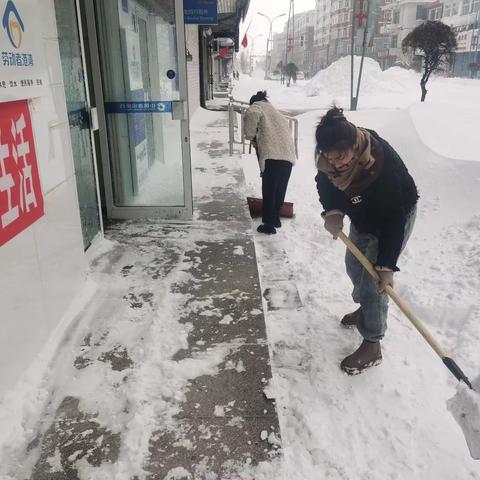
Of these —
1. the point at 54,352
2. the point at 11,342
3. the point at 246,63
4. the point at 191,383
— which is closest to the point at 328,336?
the point at 191,383

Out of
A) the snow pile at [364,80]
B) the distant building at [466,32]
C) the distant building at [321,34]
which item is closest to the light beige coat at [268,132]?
the snow pile at [364,80]

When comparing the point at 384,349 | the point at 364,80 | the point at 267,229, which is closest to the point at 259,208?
the point at 267,229

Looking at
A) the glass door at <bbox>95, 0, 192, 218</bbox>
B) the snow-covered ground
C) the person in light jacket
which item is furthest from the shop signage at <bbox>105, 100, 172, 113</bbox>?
the snow-covered ground

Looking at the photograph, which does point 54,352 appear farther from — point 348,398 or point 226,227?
point 226,227

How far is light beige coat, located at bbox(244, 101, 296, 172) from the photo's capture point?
448 cm

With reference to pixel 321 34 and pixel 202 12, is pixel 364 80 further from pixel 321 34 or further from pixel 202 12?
pixel 321 34

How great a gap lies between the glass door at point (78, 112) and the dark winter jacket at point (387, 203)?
85.5 inches

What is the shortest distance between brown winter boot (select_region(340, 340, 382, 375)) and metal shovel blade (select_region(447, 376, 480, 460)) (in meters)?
0.65

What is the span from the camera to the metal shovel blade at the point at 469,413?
1.87 metres

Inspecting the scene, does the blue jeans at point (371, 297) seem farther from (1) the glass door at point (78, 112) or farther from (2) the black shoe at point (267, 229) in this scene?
(1) the glass door at point (78, 112)

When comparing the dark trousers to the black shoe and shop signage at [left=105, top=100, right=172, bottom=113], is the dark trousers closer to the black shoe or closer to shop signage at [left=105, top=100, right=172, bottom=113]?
the black shoe

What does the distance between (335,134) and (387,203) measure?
0.47 meters

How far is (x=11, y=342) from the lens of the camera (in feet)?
7.44

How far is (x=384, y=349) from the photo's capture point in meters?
2.98
